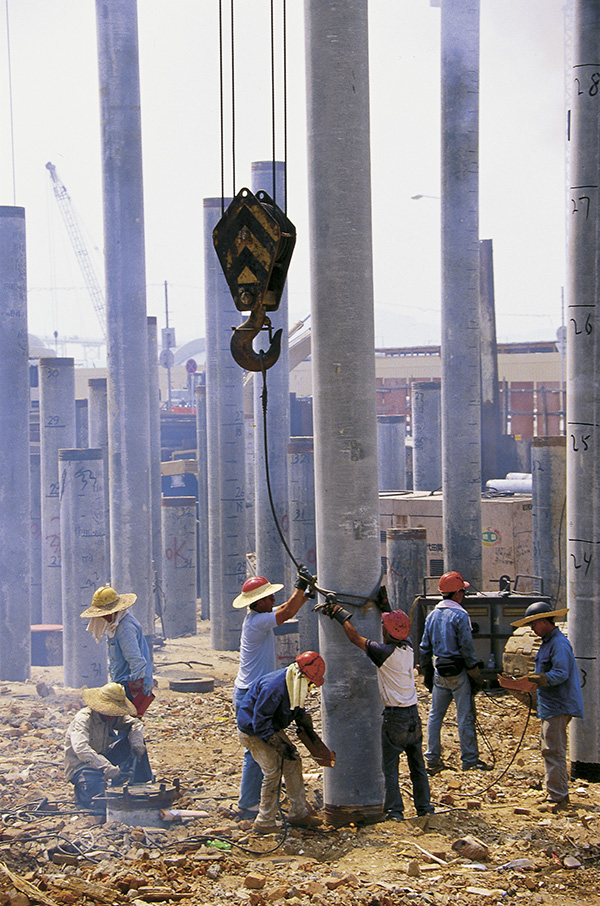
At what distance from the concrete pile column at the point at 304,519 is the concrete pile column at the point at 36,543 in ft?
20.7

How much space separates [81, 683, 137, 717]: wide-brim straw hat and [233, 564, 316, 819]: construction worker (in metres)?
0.87

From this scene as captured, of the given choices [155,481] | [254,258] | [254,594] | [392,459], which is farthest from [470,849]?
[392,459]

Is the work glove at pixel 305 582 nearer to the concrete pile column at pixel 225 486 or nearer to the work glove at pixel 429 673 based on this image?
the work glove at pixel 429 673

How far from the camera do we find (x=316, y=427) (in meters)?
7.16

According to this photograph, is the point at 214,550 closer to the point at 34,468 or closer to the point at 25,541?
the point at 25,541

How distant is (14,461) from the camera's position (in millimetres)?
14281

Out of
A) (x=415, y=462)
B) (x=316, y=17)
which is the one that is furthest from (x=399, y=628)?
(x=415, y=462)

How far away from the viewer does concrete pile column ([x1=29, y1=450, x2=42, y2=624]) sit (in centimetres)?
1892

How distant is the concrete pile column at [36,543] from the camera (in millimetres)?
18922

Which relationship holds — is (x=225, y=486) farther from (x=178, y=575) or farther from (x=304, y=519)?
(x=178, y=575)

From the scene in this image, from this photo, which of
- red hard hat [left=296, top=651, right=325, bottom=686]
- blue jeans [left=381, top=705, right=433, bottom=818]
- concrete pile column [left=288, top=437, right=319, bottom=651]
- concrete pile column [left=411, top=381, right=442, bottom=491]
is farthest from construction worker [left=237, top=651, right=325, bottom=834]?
concrete pile column [left=411, top=381, right=442, bottom=491]

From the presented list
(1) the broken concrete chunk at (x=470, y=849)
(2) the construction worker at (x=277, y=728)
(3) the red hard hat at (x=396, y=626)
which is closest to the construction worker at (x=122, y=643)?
(2) the construction worker at (x=277, y=728)

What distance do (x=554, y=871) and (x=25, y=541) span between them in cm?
986

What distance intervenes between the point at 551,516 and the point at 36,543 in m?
10.5
